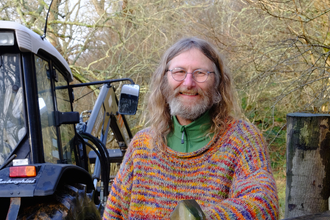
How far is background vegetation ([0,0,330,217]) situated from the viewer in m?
4.85

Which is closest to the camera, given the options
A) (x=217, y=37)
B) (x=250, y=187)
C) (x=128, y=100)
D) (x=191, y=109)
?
(x=250, y=187)

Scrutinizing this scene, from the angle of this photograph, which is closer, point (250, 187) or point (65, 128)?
point (250, 187)

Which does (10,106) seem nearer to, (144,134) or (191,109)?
(144,134)

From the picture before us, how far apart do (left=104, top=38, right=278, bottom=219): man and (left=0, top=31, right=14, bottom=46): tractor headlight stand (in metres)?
0.82

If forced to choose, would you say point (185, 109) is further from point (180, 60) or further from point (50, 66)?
point (50, 66)

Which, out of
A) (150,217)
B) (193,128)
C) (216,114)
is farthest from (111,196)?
(216,114)

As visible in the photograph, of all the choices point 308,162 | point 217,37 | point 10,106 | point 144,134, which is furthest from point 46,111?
point 217,37

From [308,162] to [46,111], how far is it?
174 centimetres

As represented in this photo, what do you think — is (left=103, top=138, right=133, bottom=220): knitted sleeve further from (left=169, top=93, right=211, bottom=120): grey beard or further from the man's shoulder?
(left=169, top=93, right=211, bottom=120): grey beard

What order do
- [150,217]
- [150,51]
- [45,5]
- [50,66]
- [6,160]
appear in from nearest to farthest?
[150,217] → [6,160] → [50,66] → [45,5] → [150,51]

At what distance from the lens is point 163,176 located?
1.66 m

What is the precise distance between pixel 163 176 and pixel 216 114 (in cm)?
43

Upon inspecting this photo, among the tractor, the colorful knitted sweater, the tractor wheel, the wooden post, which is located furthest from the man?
the wooden post

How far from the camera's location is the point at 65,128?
279cm
